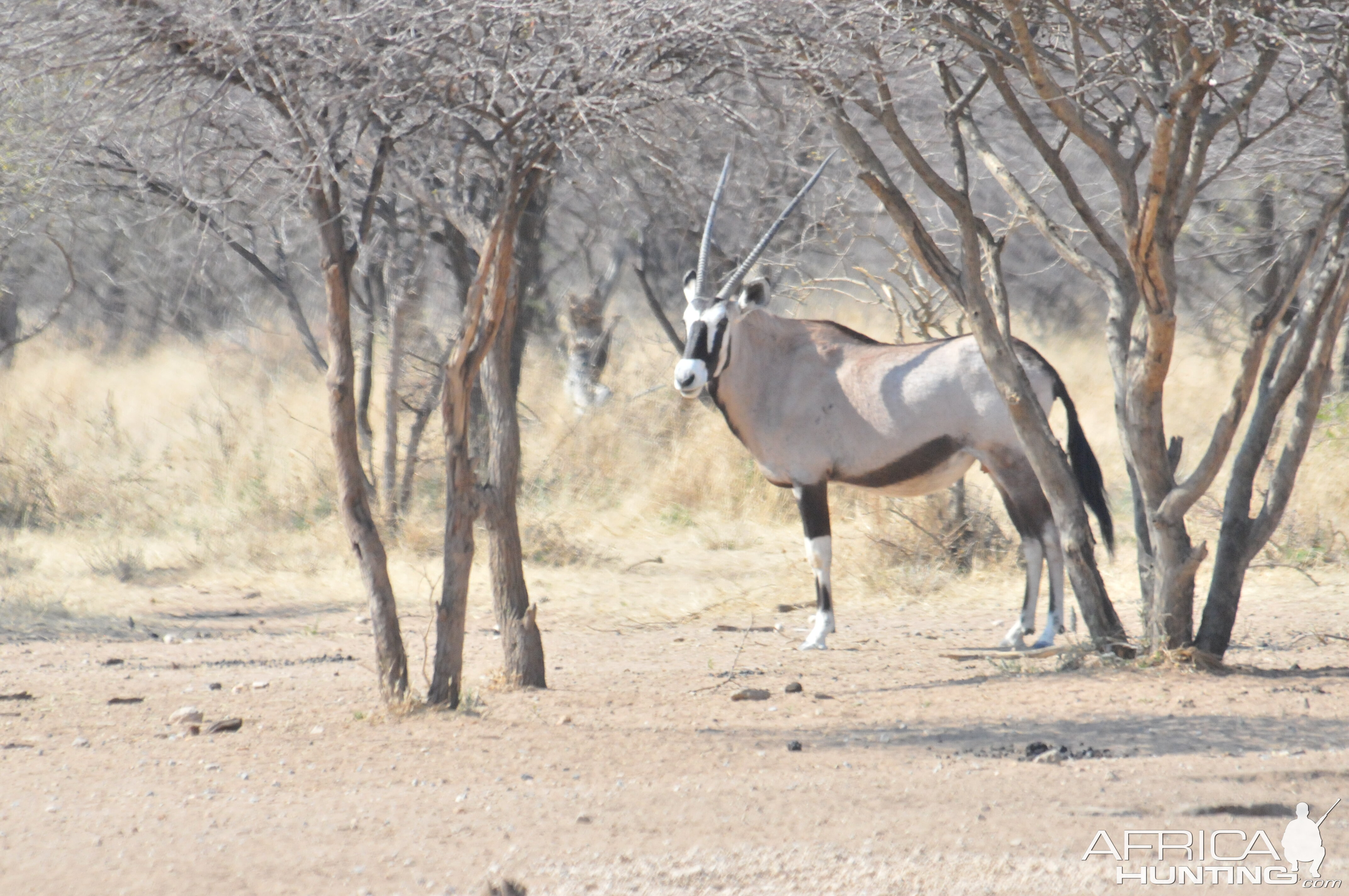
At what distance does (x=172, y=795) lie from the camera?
4.03 m

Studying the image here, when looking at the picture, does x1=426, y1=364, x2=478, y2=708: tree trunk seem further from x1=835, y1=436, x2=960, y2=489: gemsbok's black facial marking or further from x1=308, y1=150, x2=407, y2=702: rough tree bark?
x1=835, y1=436, x2=960, y2=489: gemsbok's black facial marking

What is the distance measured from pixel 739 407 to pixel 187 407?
400 inches

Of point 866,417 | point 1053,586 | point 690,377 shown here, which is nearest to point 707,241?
point 690,377

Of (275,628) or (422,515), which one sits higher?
(422,515)

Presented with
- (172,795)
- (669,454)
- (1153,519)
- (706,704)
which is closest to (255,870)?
(172,795)

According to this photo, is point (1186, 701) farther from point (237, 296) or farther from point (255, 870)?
point (237, 296)

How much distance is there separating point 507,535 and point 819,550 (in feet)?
6.37

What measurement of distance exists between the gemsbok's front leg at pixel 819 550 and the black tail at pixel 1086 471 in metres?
1.29

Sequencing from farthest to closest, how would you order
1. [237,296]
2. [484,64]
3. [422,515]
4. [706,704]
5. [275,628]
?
[237,296], [422,515], [275,628], [706,704], [484,64]

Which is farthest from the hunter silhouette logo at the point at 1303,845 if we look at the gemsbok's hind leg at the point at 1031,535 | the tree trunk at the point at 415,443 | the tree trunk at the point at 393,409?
the tree trunk at the point at 415,443

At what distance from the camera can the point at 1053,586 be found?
6.82 metres

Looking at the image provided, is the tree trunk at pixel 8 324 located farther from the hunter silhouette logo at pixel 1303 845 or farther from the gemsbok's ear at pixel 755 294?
the hunter silhouette logo at pixel 1303 845

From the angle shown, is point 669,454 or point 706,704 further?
point 669,454

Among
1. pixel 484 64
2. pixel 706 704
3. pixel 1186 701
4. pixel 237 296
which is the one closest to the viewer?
pixel 484 64
